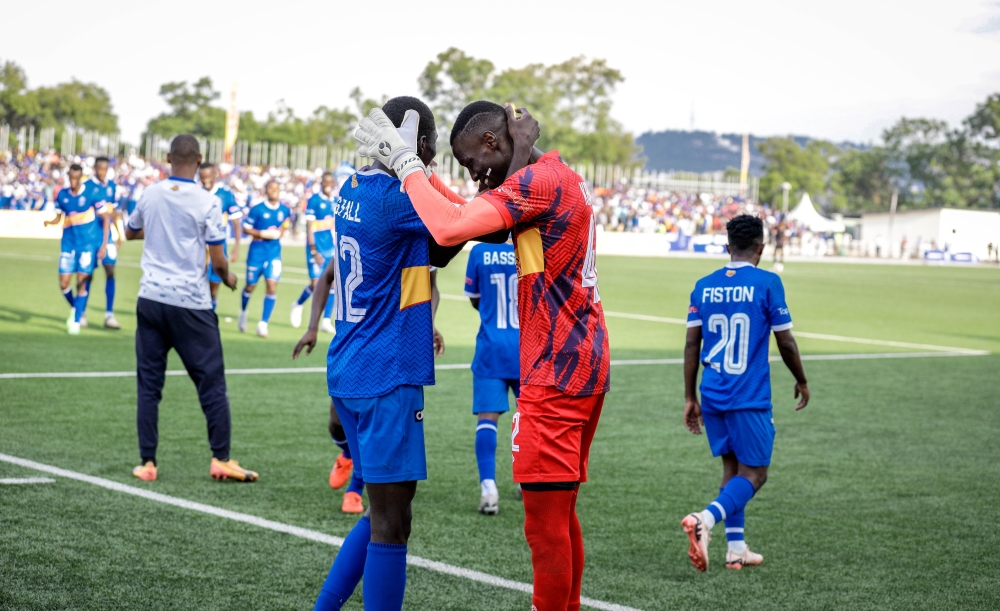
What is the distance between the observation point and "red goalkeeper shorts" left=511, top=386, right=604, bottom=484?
12.1ft

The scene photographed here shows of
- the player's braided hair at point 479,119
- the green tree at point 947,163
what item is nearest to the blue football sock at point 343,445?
the player's braided hair at point 479,119

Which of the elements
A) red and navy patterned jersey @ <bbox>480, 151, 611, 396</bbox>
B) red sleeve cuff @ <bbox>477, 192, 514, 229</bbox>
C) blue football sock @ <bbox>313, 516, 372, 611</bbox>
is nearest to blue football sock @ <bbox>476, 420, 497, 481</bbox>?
blue football sock @ <bbox>313, 516, 372, 611</bbox>

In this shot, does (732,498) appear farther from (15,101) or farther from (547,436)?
(15,101)

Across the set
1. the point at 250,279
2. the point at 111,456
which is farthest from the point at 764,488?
the point at 250,279

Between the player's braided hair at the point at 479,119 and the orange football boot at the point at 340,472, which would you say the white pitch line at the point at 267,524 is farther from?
the player's braided hair at the point at 479,119

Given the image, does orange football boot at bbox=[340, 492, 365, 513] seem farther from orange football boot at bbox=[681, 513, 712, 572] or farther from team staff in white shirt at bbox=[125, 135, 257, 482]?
orange football boot at bbox=[681, 513, 712, 572]

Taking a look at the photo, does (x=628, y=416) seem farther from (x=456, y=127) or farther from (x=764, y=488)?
(x=456, y=127)

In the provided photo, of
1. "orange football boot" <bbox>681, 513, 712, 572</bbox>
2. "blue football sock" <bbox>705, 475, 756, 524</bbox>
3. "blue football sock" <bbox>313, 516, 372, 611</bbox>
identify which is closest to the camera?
"blue football sock" <bbox>313, 516, 372, 611</bbox>

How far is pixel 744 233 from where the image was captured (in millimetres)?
5824

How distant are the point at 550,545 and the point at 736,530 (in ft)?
7.44

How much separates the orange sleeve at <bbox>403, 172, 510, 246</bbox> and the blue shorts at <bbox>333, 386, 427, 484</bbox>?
2.13 feet

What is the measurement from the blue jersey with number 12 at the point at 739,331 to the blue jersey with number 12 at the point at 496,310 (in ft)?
4.83

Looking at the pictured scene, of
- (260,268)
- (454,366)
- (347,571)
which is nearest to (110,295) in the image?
(260,268)

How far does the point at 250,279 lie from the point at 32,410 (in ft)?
23.0
